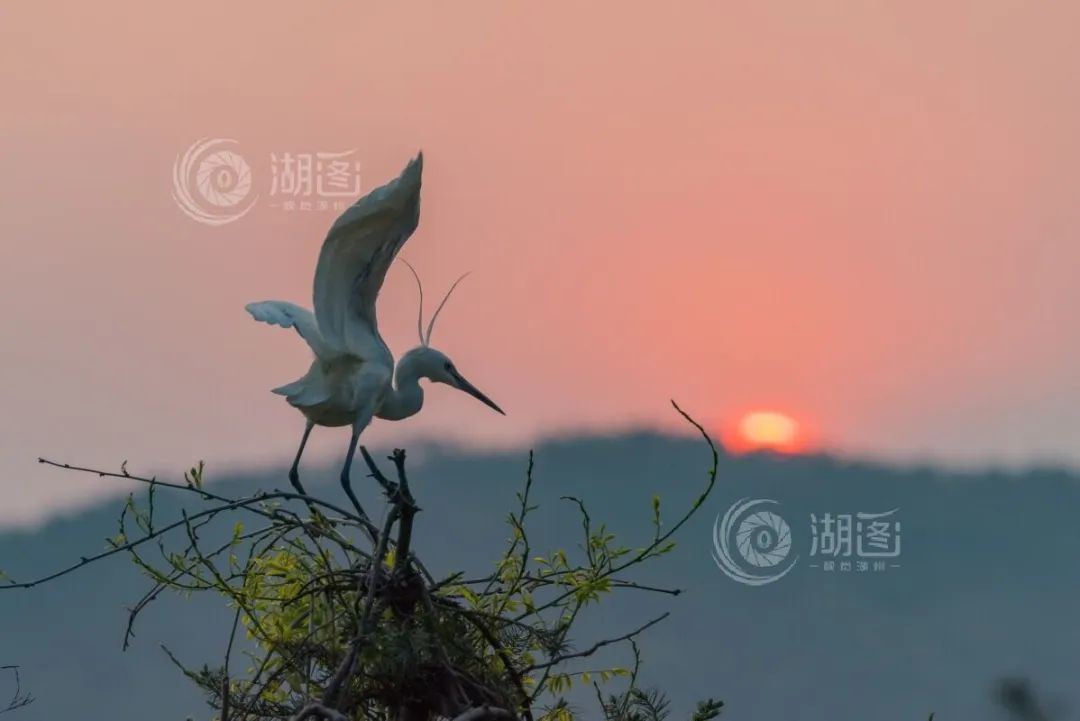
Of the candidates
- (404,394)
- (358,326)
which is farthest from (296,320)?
(404,394)

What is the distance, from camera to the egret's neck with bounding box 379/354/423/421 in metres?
2.62

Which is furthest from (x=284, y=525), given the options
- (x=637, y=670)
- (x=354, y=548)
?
(x=637, y=670)

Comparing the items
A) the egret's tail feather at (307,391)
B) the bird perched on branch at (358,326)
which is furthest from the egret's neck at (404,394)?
the egret's tail feather at (307,391)

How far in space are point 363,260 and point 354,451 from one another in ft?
2.01

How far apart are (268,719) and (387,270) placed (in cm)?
79

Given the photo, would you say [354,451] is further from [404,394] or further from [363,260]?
[363,260]

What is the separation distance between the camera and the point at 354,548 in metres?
2.04

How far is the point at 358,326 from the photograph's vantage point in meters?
2.50

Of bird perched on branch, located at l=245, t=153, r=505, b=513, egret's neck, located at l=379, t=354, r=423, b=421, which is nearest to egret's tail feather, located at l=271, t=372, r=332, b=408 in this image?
bird perched on branch, located at l=245, t=153, r=505, b=513

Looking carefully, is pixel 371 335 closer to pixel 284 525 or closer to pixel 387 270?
pixel 387 270

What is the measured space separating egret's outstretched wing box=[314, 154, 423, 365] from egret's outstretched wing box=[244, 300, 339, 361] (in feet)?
0.08

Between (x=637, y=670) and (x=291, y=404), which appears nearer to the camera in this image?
(x=637, y=670)

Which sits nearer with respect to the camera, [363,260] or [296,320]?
[363,260]

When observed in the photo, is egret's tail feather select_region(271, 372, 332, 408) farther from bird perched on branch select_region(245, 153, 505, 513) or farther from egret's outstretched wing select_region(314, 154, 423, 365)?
egret's outstretched wing select_region(314, 154, 423, 365)
